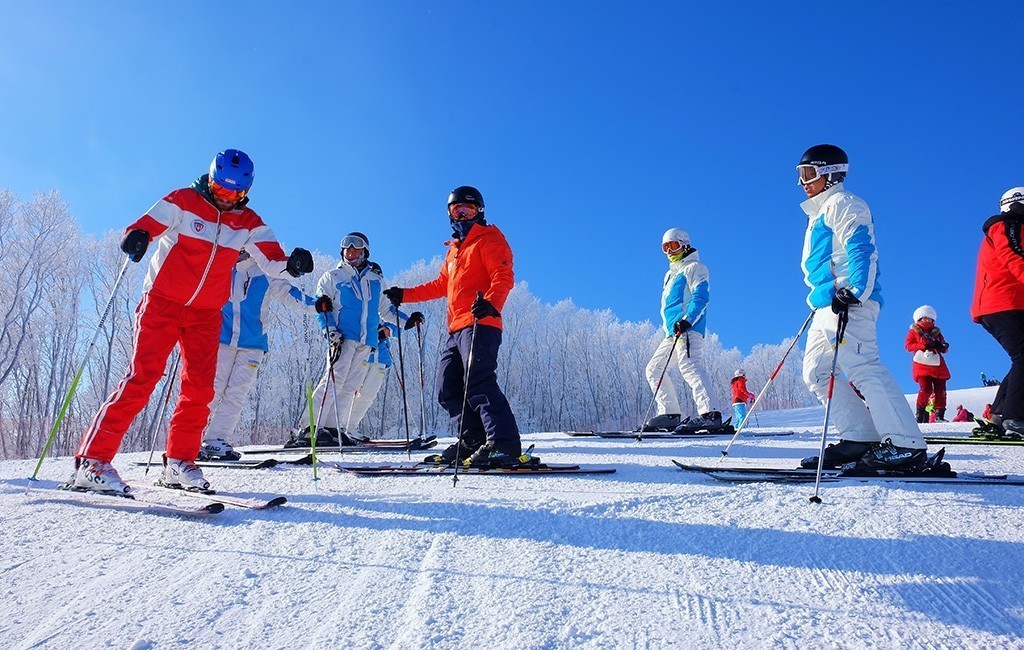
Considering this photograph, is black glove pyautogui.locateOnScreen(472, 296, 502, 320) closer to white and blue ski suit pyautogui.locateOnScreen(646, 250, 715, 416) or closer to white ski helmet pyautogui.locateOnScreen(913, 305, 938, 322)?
white and blue ski suit pyautogui.locateOnScreen(646, 250, 715, 416)

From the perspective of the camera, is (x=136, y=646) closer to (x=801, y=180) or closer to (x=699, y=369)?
(x=801, y=180)

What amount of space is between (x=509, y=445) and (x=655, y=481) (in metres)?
1.10

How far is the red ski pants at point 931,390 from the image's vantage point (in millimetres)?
10211

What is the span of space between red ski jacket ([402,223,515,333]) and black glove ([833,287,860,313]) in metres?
2.17

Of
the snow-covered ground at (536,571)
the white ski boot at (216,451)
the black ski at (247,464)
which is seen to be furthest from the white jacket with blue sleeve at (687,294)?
the white ski boot at (216,451)

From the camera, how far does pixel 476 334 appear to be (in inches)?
173

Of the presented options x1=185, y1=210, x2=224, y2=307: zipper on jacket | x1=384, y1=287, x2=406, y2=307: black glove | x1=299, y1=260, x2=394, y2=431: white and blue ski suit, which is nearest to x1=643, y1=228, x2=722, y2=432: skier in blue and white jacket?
x1=299, y1=260, x2=394, y2=431: white and blue ski suit

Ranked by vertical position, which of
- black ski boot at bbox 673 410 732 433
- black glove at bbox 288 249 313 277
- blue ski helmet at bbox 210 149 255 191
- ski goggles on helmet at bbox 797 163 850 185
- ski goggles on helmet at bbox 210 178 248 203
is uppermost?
ski goggles on helmet at bbox 797 163 850 185

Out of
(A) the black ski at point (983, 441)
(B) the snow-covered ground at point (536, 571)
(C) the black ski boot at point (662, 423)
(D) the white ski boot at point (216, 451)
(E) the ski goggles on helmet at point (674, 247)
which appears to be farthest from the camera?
(E) the ski goggles on helmet at point (674, 247)

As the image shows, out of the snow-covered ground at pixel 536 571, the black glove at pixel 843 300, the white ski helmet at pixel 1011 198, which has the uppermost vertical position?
the white ski helmet at pixel 1011 198

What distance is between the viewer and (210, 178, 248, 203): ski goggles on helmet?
3.73m

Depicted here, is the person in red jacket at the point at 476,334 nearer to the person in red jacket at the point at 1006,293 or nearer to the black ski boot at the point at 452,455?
the black ski boot at the point at 452,455

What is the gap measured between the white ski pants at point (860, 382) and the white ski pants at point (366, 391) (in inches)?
198

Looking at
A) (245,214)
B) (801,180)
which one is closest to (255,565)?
(245,214)
